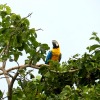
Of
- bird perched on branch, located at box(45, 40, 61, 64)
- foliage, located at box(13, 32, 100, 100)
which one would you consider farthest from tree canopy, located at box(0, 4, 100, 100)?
bird perched on branch, located at box(45, 40, 61, 64)

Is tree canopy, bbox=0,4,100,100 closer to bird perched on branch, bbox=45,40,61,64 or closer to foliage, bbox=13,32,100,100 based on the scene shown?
foliage, bbox=13,32,100,100

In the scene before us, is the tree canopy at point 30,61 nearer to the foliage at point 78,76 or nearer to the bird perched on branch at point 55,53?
the foliage at point 78,76

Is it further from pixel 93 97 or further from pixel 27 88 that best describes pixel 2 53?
pixel 93 97

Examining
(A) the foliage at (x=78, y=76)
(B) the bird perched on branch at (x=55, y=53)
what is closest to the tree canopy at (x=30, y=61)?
(A) the foliage at (x=78, y=76)

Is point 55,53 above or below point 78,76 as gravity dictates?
above

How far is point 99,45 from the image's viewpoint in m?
6.08

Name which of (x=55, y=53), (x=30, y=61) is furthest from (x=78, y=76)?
(x=55, y=53)

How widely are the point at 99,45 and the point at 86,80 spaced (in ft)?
3.66

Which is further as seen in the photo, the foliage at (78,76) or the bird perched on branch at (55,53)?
the bird perched on branch at (55,53)

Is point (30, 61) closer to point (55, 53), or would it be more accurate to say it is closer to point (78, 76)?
point (78, 76)

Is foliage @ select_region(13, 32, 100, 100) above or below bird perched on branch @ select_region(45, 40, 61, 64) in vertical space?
below

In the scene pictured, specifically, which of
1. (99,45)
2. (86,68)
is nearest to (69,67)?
(86,68)

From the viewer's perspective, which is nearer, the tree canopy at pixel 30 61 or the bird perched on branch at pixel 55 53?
the tree canopy at pixel 30 61

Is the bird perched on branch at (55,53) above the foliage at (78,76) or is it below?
above
